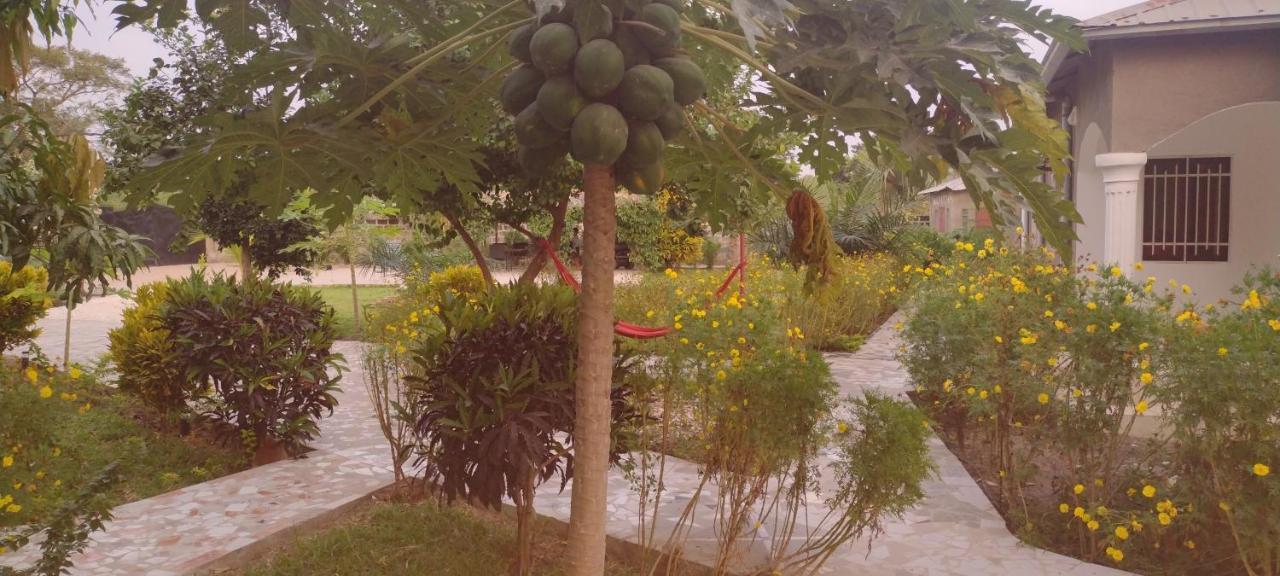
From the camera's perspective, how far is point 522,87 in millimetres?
1806

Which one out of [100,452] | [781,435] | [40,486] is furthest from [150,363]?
[781,435]

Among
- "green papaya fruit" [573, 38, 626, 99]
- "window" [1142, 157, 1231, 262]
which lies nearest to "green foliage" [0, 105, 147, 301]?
"green papaya fruit" [573, 38, 626, 99]

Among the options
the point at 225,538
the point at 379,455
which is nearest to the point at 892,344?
the point at 379,455

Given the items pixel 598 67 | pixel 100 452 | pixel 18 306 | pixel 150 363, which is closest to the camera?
pixel 598 67

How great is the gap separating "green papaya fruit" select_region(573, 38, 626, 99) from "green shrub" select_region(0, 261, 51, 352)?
717cm

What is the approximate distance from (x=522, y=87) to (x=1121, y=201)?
813 centimetres

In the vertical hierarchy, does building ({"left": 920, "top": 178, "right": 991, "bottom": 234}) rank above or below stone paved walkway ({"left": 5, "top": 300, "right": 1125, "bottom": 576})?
above

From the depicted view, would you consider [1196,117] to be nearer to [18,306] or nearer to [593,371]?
[593,371]

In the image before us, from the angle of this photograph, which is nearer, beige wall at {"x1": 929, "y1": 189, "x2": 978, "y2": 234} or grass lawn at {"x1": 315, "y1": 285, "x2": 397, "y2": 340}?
grass lawn at {"x1": 315, "y1": 285, "x2": 397, "y2": 340}

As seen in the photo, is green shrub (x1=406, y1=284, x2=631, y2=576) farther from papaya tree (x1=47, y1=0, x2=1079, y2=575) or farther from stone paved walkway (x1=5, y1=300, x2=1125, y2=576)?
papaya tree (x1=47, y1=0, x2=1079, y2=575)

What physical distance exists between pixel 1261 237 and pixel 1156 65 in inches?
117

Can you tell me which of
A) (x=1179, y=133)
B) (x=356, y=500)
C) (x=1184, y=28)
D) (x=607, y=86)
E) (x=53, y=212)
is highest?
(x=1184, y=28)

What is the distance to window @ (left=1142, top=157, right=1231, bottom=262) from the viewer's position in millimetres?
9734

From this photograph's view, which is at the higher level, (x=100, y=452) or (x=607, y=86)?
(x=607, y=86)
